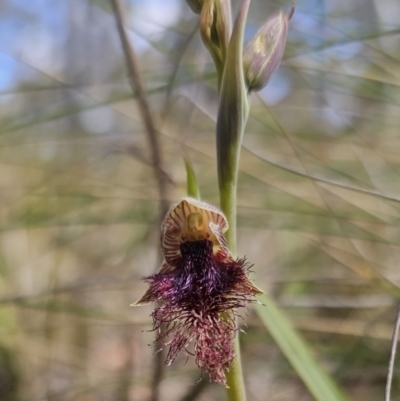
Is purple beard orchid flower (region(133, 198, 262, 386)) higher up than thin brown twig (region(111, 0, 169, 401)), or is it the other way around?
thin brown twig (region(111, 0, 169, 401))

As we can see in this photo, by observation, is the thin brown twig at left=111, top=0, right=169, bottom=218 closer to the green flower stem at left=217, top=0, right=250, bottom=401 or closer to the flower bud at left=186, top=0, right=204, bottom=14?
A: the flower bud at left=186, top=0, right=204, bottom=14

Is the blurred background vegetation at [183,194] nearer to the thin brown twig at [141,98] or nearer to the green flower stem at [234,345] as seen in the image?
the thin brown twig at [141,98]

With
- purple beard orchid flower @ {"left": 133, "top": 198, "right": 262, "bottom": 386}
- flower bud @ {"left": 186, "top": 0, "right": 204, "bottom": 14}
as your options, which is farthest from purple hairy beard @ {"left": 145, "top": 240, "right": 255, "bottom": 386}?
flower bud @ {"left": 186, "top": 0, "right": 204, "bottom": 14}

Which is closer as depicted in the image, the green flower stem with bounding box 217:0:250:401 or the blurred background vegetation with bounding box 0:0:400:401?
the green flower stem with bounding box 217:0:250:401

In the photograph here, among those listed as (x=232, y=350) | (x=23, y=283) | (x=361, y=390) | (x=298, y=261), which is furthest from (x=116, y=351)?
(x=232, y=350)

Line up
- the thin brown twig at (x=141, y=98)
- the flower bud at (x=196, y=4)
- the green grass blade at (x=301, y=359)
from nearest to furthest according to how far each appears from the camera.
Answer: the green grass blade at (x=301, y=359) → the flower bud at (x=196, y=4) → the thin brown twig at (x=141, y=98)

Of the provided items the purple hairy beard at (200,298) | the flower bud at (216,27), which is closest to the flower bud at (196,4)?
the flower bud at (216,27)

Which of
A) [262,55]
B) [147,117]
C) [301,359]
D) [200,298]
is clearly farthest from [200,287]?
[147,117]
